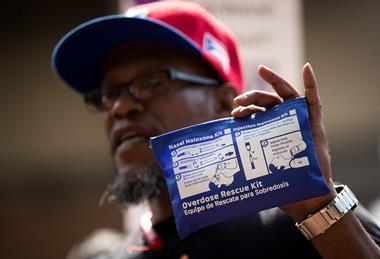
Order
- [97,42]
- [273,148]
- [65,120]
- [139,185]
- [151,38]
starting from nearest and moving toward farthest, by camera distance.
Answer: [273,148] < [139,185] < [151,38] < [97,42] < [65,120]

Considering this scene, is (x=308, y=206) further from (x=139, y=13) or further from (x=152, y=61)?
(x=139, y=13)

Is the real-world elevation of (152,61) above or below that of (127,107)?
above

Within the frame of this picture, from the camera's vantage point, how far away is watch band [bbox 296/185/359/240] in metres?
1.52

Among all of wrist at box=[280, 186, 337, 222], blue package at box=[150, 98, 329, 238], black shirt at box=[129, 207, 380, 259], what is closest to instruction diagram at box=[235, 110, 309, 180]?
blue package at box=[150, 98, 329, 238]

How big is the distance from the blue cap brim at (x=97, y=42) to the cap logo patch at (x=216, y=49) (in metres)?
0.08

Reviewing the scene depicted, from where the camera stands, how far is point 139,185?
7.44 feet

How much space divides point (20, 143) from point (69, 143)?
540 mm

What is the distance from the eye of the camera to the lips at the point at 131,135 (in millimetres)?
2295

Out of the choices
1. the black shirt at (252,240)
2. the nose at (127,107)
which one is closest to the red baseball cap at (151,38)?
the nose at (127,107)

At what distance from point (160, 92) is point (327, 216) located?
3.31ft

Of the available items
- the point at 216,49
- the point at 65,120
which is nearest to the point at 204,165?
the point at 216,49

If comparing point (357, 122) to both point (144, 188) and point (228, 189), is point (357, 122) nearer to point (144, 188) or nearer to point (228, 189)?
point (144, 188)

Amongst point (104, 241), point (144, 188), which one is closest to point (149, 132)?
point (144, 188)

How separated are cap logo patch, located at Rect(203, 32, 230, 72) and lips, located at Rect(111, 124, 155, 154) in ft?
1.30
